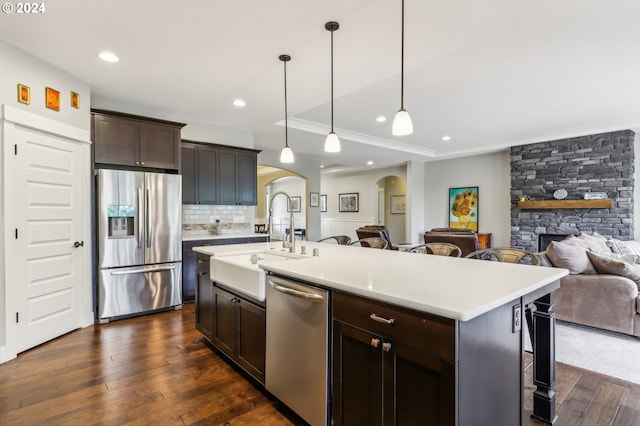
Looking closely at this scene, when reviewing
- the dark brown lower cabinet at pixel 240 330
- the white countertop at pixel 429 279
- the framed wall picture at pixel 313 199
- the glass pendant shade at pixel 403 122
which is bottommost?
the dark brown lower cabinet at pixel 240 330

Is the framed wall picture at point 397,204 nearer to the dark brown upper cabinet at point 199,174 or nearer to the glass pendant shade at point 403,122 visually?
the dark brown upper cabinet at point 199,174

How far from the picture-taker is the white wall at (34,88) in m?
2.69

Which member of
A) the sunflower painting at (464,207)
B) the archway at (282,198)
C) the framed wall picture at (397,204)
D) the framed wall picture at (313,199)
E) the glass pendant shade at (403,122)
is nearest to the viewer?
the glass pendant shade at (403,122)

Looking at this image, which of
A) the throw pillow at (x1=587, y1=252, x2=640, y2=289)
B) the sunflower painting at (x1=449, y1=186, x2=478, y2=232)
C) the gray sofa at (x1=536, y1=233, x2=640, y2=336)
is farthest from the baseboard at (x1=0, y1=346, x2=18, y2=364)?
the sunflower painting at (x1=449, y1=186, x2=478, y2=232)

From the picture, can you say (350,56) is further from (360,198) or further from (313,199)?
(360,198)

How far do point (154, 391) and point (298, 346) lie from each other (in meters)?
1.19

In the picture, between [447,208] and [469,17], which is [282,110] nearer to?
[469,17]

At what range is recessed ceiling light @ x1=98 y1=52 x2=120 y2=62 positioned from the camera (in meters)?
2.86

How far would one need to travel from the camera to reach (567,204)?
5961 millimetres

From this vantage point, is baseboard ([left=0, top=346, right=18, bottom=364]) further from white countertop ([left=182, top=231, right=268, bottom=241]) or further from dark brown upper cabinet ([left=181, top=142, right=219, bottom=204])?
dark brown upper cabinet ([left=181, top=142, right=219, bottom=204])

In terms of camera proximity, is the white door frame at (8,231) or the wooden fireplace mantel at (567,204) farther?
the wooden fireplace mantel at (567,204)

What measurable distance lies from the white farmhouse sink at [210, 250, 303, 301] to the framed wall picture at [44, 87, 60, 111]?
7.31 feet

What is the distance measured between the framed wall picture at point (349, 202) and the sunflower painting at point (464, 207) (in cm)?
353

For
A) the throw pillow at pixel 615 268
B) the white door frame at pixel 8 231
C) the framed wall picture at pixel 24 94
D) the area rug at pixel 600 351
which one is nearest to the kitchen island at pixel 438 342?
the area rug at pixel 600 351
